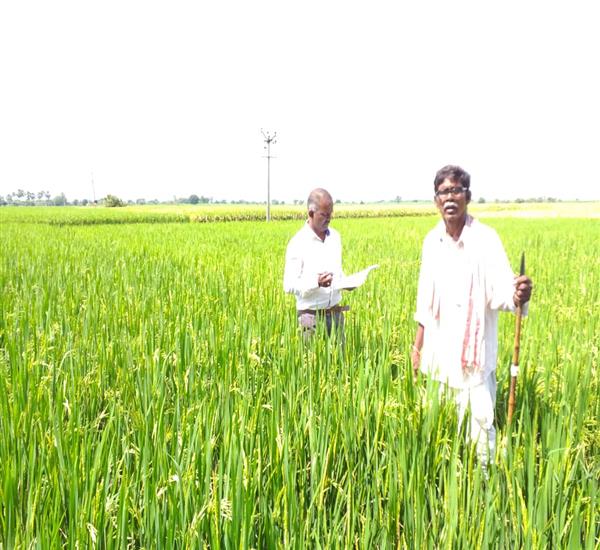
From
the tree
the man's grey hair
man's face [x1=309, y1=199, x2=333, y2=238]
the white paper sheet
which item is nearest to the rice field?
the white paper sheet

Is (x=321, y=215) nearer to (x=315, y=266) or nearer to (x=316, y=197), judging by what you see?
(x=316, y=197)

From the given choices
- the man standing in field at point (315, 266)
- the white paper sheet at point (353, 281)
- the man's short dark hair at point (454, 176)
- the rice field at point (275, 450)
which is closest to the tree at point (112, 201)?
the rice field at point (275, 450)

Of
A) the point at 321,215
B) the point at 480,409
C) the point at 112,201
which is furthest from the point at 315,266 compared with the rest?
the point at 112,201

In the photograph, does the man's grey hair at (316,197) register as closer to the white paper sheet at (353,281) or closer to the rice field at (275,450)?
the white paper sheet at (353,281)

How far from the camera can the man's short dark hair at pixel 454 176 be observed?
7.44ft

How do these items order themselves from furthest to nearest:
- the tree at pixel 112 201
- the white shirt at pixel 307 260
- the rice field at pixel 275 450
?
the tree at pixel 112 201 → the white shirt at pixel 307 260 → the rice field at pixel 275 450

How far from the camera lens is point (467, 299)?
2.32 m

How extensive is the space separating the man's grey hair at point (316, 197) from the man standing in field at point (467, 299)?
1014 millimetres

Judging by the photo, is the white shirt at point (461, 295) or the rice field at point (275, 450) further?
the white shirt at point (461, 295)

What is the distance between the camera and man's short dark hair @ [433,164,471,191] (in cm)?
227

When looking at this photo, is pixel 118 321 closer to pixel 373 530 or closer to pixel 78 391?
pixel 78 391

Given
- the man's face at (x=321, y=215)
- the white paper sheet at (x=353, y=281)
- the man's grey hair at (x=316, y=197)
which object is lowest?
the white paper sheet at (x=353, y=281)

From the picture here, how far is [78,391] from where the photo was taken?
2773mm

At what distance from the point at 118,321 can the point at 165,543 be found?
3080 millimetres
